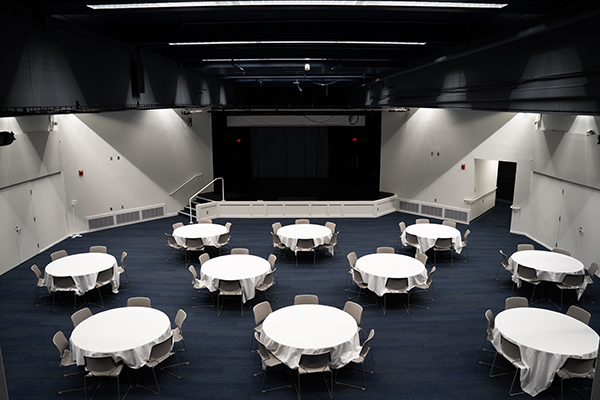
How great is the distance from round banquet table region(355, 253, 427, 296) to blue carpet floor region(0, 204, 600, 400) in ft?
1.80

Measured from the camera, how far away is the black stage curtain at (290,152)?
23.7 meters

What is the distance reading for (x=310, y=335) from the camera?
20.1ft

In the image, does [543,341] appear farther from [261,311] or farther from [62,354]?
[62,354]

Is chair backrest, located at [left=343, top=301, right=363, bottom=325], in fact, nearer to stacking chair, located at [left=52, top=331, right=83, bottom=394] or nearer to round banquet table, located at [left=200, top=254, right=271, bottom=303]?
round banquet table, located at [left=200, top=254, right=271, bottom=303]

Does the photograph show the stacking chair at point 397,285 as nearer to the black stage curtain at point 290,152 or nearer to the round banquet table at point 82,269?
the round banquet table at point 82,269

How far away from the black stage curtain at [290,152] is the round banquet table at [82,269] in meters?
14.9

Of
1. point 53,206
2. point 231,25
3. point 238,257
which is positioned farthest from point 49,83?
point 53,206

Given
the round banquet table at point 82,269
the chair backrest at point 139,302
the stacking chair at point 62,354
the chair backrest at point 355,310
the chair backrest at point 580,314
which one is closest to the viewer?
the stacking chair at point 62,354

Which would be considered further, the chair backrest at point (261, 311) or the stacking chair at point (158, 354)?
the chair backrest at point (261, 311)

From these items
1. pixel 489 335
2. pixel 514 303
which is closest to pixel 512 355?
pixel 489 335

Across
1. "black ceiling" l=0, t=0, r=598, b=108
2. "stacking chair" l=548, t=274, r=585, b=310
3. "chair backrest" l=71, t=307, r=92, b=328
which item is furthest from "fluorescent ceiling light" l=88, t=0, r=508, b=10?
"stacking chair" l=548, t=274, r=585, b=310

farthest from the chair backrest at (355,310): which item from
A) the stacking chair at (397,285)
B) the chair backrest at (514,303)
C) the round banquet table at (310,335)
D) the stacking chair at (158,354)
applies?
the stacking chair at (158,354)

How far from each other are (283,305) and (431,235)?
14.8 feet

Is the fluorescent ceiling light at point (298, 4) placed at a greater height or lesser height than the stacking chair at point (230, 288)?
greater
